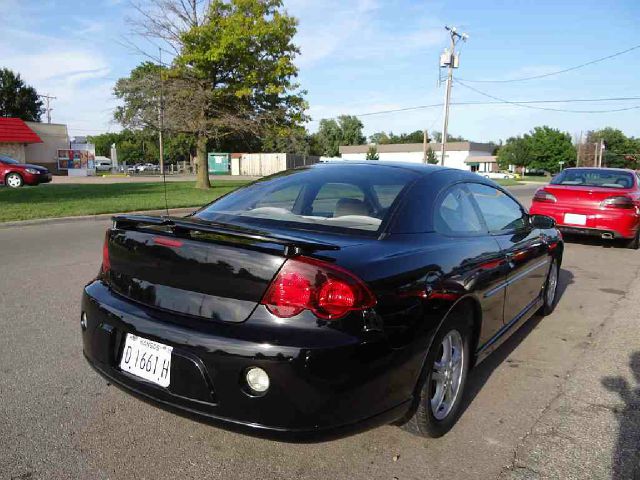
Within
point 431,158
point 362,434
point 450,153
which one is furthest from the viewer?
point 450,153

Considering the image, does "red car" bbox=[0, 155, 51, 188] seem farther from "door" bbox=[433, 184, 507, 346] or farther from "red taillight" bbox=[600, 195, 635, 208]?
"door" bbox=[433, 184, 507, 346]

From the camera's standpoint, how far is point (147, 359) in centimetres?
226

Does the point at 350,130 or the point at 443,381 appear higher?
the point at 350,130

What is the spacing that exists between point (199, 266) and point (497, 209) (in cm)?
249

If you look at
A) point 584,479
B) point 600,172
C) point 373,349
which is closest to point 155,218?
point 373,349

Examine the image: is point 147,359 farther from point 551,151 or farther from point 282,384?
point 551,151

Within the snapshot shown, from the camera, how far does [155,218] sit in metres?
2.74

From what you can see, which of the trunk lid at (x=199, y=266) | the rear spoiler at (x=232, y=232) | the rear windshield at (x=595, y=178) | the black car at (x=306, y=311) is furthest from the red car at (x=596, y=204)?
the trunk lid at (x=199, y=266)

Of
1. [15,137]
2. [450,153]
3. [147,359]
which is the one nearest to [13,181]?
[15,137]

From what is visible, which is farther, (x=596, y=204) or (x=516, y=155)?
(x=516, y=155)

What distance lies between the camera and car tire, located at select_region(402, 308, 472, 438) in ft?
8.13

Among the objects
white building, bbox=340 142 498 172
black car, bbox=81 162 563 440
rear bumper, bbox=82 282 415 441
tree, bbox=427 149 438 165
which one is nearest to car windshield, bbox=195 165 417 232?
black car, bbox=81 162 563 440

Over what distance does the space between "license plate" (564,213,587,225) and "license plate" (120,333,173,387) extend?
8225 mm

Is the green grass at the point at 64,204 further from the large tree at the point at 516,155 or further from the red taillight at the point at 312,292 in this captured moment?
the large tree at the point at 516,155
